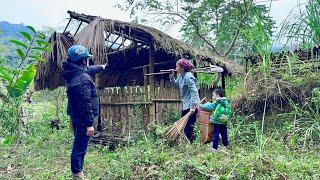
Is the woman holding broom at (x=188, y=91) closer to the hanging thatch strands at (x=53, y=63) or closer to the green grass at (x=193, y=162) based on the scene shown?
the green grass at (x=193, y=162)

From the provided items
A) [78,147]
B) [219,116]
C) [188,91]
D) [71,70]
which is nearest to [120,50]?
[188,91]

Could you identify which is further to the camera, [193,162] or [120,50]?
[120,50]

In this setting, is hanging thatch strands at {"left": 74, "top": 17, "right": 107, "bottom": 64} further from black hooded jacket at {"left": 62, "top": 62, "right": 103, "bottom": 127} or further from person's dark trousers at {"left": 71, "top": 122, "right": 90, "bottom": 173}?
person's dark trousers at {"left": 71, "top": 122, "right": 90, "bottom": 173}

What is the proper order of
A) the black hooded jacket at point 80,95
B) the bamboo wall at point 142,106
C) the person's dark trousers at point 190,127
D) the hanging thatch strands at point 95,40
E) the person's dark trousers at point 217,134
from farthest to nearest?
the bamboo wall at point 142,106, the hanging thatch strands at point 95,40, the person's dark trousers at point 190,127, the person's dark trousers at point 217,134, the black hooded jacket at point 80,95

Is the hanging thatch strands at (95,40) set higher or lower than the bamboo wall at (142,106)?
higher

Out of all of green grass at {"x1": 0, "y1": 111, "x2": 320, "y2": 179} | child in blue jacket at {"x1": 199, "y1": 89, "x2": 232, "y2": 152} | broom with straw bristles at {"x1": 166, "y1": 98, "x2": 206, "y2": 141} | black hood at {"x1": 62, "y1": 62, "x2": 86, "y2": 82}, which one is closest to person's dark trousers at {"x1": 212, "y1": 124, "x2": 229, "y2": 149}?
child in blue jacket at {"x1": 199, "y1": 89, "x2": 232, "y2": 152}

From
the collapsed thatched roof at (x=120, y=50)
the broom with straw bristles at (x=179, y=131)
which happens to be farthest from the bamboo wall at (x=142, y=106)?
the broom with straw bristles at (x=179, y=131)

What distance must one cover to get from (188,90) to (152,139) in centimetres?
113

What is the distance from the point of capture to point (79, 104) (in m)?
4.32

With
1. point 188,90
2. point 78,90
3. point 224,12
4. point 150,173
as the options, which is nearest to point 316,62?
point 188,90

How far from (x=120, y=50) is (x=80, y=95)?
5.20m

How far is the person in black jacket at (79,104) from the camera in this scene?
14.1 ft

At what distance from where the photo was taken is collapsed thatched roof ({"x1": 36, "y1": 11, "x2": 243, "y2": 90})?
7.32 m

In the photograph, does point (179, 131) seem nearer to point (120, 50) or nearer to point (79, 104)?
point (79, 104)
